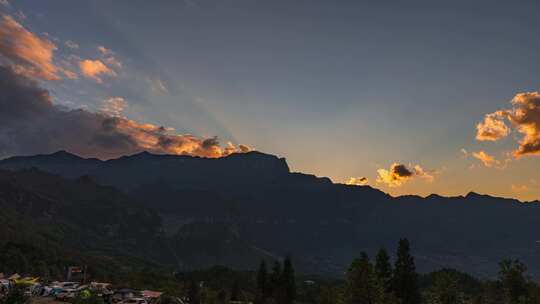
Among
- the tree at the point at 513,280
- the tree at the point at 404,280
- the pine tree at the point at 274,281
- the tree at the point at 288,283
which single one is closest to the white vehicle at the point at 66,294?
the pine tree at the point at 274,281

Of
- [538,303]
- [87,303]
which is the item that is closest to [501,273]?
[538,303]

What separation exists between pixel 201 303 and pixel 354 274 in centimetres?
6576

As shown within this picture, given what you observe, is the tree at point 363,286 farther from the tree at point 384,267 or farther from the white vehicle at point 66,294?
the white vehicle at point 66,294

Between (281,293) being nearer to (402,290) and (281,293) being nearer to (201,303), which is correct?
(201,303)

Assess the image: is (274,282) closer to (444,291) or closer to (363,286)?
(363,286)

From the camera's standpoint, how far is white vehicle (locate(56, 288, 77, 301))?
3723 inches

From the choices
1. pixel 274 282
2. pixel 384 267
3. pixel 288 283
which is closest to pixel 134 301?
pixel 274 282

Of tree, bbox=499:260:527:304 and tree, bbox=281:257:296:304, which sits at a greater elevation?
tree, bbox=499:260:527:304

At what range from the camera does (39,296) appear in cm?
9750

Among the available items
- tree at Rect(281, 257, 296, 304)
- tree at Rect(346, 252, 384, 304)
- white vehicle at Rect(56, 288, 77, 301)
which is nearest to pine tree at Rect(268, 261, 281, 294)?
tree at Rect(281, 257, 296, 304)

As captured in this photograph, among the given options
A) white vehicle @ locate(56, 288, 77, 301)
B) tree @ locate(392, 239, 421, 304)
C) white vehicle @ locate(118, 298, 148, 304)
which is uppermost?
tree @ locate(392, 239, 421, 304)

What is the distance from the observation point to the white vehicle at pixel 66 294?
9456 centimetres

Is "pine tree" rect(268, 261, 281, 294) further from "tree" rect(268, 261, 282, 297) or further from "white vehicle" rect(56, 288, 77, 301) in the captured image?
"white vehicle" rect(56, 288, 77, 301)

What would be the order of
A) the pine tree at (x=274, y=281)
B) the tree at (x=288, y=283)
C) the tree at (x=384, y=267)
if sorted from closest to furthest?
the tree at (x=384, y=267)
the tree at (x=288, y=283)
the pine tree at (x=274, y=281)
